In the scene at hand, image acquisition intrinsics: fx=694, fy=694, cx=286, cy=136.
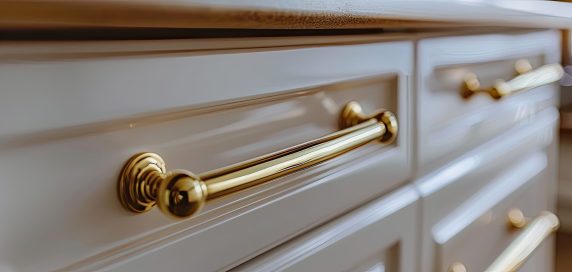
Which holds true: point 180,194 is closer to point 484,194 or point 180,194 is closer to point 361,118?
point 361,118

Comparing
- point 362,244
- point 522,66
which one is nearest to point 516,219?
point 522,66

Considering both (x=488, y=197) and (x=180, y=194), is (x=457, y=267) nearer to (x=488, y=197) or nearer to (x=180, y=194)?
(x=488, y=197)

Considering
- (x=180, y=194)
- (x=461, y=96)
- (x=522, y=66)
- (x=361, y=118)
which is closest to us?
(x=180, y=194)

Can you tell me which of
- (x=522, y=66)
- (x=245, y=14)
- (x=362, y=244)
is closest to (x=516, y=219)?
(x=522, y=66)

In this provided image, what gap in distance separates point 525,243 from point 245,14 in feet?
2.10

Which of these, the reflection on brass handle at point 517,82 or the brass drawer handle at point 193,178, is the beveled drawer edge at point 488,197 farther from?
the brass drawer handle at point 193,178

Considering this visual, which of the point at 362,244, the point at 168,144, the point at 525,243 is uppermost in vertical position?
the point at 168,144

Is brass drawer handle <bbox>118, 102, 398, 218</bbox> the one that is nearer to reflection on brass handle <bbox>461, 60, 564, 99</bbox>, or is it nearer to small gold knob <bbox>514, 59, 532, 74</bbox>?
reflection on brass handle <bbox>461, 60, 564, 99</bbox>

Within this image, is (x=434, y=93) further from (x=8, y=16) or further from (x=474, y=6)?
(x=8, y=16)

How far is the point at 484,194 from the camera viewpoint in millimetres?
733

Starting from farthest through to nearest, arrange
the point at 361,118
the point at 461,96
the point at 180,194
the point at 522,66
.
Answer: the point at 522,66
the point at 461,96
the point at 361,118
the point at 180,194

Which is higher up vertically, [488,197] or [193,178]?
[193,178]

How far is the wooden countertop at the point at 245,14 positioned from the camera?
252 millimetres

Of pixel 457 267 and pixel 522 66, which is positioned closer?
pixel 457 267
